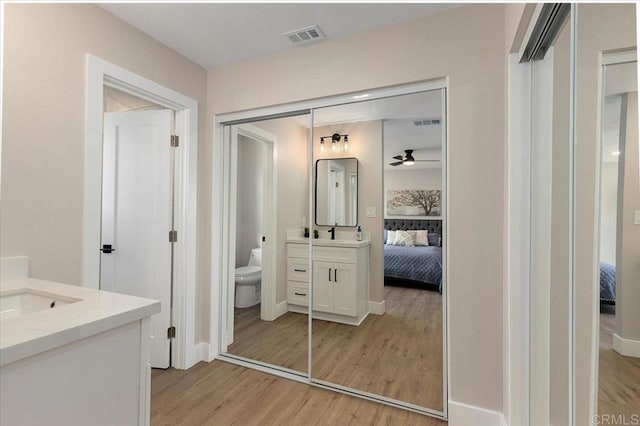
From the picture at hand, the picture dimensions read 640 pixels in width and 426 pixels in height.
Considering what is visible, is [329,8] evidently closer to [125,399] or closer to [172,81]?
[172,81]

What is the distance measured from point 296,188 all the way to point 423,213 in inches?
46.9

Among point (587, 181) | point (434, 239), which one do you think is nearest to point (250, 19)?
point (434, 239)

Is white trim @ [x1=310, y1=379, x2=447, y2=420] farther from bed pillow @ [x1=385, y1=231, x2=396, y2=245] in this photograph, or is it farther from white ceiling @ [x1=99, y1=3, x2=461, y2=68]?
white ceiling @ [x1=99, y1=3, x2=461, y2=68]

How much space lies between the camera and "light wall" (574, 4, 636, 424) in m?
0.86

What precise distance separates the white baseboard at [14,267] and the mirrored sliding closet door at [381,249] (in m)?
1.77

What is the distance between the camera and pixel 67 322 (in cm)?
82

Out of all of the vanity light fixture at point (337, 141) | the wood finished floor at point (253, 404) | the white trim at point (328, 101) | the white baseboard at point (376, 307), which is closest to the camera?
the wood finished floor at point (253, 404)

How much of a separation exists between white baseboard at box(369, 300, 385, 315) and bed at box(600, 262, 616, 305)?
1546 millimetres

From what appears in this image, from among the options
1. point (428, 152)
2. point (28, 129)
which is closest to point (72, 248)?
point (28, 129)

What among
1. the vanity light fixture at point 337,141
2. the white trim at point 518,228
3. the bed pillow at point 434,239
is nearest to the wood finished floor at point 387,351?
the bed pillow at point 434,239

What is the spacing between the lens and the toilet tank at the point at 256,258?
2986mm

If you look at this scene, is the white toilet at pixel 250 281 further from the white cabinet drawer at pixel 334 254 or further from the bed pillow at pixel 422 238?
the bed pillow at pixel 422 238

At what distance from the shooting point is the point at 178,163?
8.25 feet

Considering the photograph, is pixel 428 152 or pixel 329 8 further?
pixel 428 152
